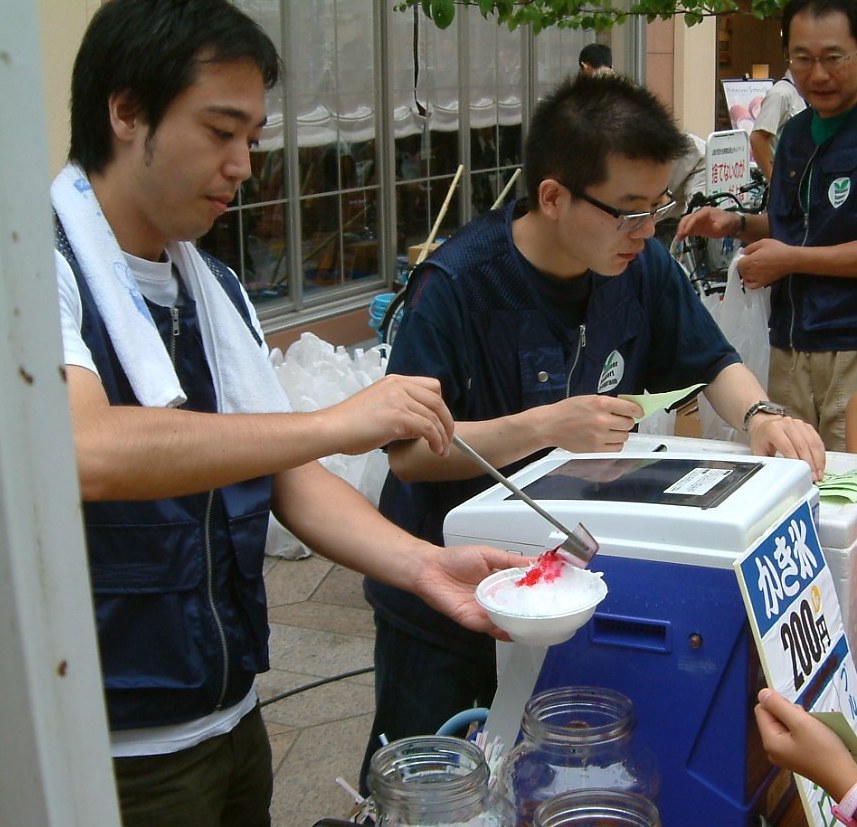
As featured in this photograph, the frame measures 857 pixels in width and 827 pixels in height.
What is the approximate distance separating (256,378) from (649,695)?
733 millimetres

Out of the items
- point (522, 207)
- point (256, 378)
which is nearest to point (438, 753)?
point (256, 378)

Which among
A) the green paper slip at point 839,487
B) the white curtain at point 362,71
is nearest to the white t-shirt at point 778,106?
the white curtain at point 362,71

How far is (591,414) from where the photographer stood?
5.97ft

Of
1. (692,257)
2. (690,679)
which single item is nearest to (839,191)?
(690,679)

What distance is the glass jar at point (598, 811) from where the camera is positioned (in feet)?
4.05

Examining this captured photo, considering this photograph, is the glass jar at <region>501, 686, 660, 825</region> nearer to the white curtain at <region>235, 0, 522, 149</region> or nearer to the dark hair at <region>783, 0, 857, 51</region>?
the dark hair at <region>783, 0, 857, 51</region>

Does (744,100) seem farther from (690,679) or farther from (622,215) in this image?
(690,679)

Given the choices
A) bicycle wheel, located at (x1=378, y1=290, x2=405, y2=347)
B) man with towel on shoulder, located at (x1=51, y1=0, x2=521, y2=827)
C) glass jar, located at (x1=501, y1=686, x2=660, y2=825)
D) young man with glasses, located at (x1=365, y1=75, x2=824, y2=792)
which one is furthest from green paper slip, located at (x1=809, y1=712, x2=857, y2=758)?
Answer: bicycle wheel, located at (x1=378, y1=290, x2=405, y2=347)

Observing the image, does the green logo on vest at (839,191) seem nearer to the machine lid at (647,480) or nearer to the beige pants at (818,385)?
the beige pants at (818,385)

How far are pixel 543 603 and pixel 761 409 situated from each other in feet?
3.12

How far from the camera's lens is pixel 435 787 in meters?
1.26

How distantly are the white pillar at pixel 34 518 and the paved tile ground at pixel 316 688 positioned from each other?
6.99ft

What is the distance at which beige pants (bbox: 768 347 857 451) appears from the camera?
10.6 ft

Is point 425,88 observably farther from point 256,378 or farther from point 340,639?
point 256,378
